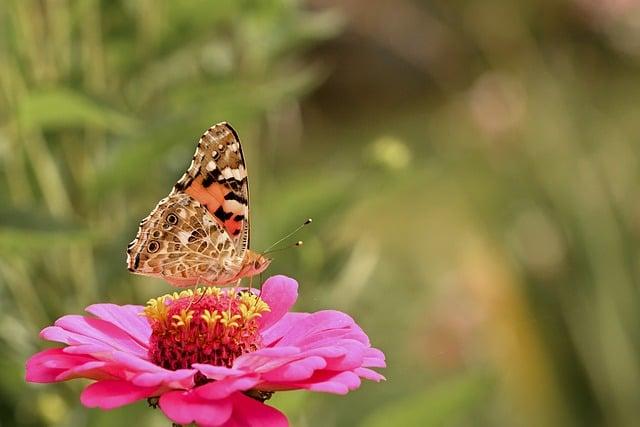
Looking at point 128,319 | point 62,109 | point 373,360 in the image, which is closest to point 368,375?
point 373,360

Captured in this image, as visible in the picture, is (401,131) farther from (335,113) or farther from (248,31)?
(248,31)

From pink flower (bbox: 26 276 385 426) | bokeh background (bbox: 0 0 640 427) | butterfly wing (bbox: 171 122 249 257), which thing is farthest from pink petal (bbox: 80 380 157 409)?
bokeh background (bbox: 0 0 640 427)

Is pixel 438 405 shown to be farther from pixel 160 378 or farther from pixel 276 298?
pixel 160 378

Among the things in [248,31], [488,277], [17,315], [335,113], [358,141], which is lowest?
[17,315]

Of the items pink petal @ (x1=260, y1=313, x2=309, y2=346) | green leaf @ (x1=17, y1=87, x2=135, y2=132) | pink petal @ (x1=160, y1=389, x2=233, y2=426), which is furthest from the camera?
green leaf @ (x1=17, y1=87, x2=135, y2=132)

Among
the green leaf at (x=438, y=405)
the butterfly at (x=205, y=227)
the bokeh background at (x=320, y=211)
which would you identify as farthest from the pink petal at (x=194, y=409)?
the green leaf at (x=438, y=405)

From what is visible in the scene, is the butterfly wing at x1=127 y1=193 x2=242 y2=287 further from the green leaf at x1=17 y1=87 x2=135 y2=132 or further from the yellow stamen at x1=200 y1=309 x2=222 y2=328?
the green leaf at x1=17 y1=87 x2=135 y2=132

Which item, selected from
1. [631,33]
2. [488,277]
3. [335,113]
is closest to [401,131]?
[335,113]
